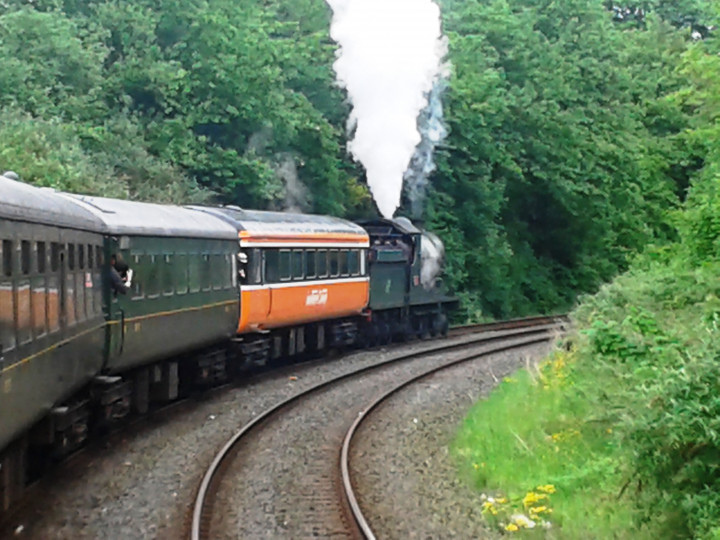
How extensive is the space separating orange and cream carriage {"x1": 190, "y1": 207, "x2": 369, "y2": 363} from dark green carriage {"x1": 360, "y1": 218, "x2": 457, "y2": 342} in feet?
2.09

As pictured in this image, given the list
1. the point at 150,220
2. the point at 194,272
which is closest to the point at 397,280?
the point at 194,272

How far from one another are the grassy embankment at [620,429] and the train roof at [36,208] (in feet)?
14.5

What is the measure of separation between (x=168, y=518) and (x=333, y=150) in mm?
21092

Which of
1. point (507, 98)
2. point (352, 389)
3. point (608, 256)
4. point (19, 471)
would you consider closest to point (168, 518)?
point (19, 471)

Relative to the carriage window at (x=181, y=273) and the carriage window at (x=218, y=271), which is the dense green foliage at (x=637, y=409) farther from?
the carriage window at (x=218, y=271)

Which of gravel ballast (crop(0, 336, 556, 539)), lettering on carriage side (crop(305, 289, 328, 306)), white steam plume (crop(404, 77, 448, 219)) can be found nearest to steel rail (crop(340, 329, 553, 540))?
gravel ballast (crop(0, 336, 556, 539))

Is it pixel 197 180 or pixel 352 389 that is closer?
pixel 352 389

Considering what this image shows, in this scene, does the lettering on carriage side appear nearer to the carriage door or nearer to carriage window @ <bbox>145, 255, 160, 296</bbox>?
carriage window @ <bbox>145, 255, 160, 296</bbox>

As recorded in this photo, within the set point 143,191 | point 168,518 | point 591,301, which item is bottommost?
point 168,518

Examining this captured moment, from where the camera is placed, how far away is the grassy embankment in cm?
786

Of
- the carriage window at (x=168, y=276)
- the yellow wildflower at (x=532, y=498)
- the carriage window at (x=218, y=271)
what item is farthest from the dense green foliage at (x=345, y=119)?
the yellow wildflower at (x=532, y=498)

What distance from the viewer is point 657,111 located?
42875 millimetres

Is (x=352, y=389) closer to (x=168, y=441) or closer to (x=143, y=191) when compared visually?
(x=168, y=441)

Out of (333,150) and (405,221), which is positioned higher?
(333,150)
